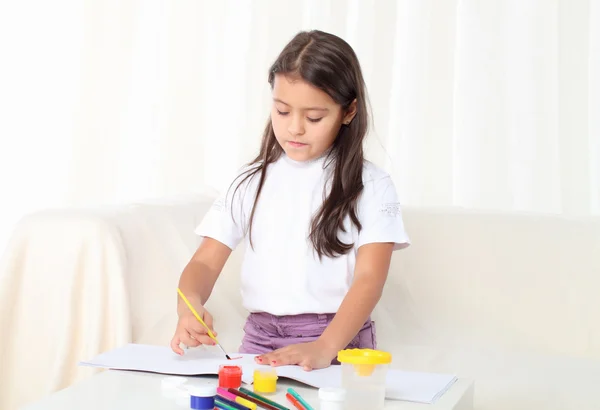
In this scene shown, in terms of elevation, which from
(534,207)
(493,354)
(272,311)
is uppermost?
(534,207)

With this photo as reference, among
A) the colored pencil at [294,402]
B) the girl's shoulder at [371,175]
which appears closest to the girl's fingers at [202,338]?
the colored pencil at [294,402]

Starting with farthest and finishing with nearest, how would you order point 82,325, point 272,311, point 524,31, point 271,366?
point 524,31 → point 82,325 → point 272,311 → point 271,366

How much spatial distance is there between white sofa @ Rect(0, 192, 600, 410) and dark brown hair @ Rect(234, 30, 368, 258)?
1.00ft

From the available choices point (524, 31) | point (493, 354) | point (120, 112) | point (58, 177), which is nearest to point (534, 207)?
point (524, 31)

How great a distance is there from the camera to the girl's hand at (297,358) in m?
1.10

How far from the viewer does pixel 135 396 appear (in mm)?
984

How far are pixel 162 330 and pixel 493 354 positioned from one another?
64 centimetres

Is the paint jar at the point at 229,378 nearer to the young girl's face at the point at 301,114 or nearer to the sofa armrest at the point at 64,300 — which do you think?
the young girl's face at the point at 301,114

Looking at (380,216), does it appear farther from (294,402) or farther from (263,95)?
(263,95)

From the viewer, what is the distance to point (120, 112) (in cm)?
288

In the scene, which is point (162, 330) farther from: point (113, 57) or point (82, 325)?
point (113, 57)

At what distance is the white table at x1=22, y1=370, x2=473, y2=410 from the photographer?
946 millimetres

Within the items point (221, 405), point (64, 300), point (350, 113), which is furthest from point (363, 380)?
point (64, 300)

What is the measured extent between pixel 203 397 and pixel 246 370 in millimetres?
170
